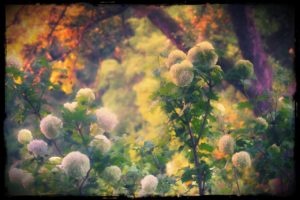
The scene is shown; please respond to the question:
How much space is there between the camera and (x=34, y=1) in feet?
4.33

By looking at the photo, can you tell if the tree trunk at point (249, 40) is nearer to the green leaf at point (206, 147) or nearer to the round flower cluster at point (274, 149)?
the round flower cluster at point (274, 149)

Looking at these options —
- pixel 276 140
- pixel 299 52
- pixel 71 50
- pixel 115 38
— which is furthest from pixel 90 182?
pixel 115 38

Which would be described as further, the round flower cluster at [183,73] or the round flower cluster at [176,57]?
the round flower cluster at [176,57]

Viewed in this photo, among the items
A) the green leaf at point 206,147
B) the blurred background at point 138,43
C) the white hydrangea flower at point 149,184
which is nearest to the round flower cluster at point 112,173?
the white hydrangea flower at point 149,184

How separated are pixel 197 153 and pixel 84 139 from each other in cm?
54

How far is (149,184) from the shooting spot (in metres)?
1.63

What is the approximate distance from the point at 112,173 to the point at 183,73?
530 millimetres

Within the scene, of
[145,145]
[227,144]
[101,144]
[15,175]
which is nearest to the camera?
[15,175]

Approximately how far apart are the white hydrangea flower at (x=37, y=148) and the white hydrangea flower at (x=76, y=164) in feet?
0.60

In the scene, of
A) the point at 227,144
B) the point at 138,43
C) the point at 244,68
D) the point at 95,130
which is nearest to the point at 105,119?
the point at 95,130

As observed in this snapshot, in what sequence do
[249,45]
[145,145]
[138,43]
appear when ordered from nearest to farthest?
[145,145] < [249,45] < [138,43]

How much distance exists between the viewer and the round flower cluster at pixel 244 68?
1.70 meters

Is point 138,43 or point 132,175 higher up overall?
point 138,43

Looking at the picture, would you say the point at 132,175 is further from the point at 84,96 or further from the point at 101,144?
the point at 84,96
